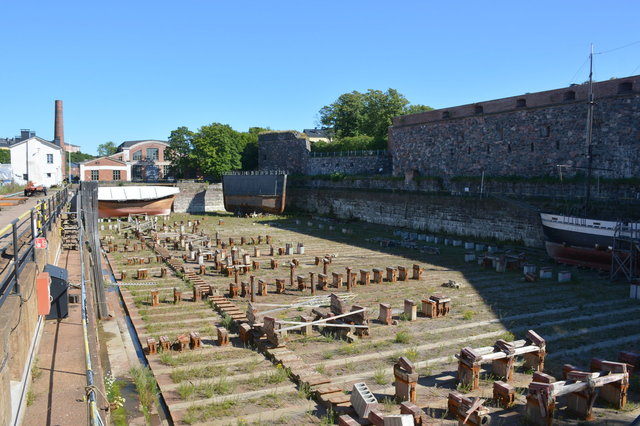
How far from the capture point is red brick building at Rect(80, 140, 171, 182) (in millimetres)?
60906

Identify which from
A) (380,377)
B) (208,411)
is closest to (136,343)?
(208,411)

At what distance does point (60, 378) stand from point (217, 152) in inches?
1968

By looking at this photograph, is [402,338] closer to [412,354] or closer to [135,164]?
[412,354]

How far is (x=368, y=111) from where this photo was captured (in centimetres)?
5500

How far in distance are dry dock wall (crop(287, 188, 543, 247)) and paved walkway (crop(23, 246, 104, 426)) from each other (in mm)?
20500

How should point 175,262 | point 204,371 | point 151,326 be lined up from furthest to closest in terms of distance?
point 175,262 → point 151,326 → point 204,371

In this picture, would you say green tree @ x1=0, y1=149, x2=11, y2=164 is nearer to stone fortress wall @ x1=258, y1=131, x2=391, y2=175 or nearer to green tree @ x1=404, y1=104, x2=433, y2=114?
stone fortress wall @ x1=258, y1=131, x2=391, y2=175

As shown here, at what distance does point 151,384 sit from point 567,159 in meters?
23.4

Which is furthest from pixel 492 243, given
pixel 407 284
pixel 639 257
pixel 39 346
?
pixel 39 346

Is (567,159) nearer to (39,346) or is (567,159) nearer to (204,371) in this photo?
(204,371)

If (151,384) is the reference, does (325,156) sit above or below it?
above

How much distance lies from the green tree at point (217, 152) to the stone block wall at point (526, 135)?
2343 cm

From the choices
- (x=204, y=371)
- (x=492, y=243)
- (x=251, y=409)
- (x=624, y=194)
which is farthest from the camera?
(x=492, y=243)

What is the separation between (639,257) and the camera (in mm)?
15797
